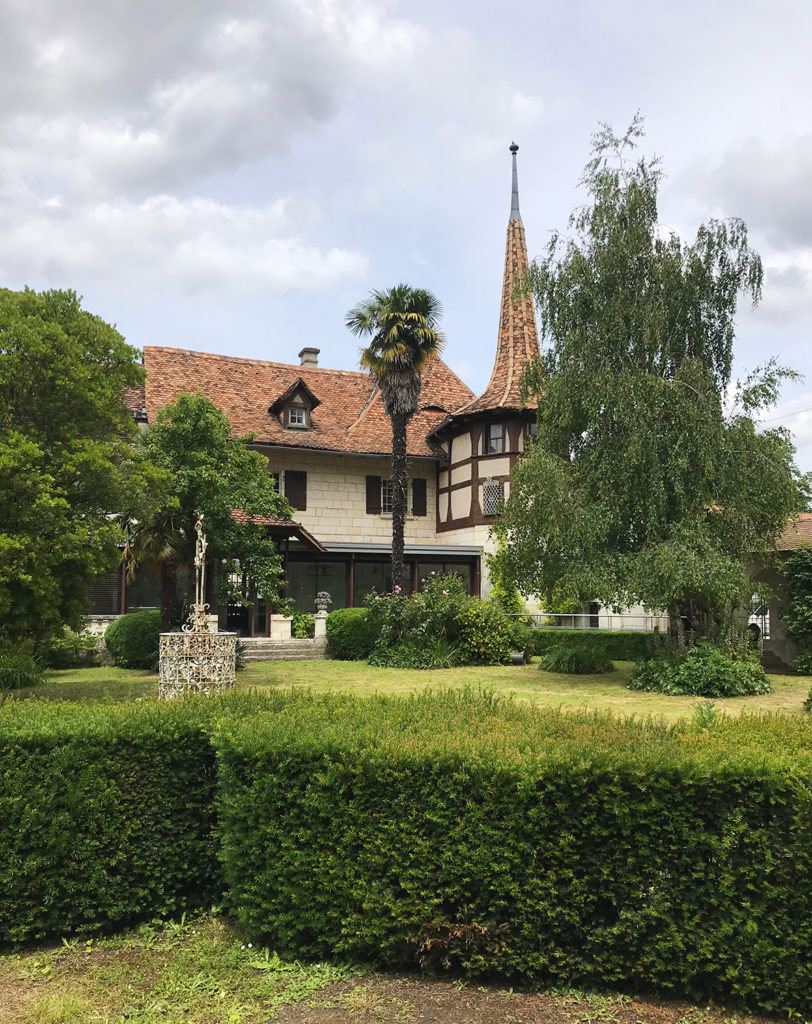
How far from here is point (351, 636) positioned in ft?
72.5

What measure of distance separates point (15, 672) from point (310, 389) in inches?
755

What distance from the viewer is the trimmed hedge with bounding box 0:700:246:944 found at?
16.8 feet

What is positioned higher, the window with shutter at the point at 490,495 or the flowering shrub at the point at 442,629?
the window with shutter at the point at 490,495

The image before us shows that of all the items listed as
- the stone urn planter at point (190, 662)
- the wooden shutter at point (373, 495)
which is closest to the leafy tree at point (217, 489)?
the stone urn planter at point (190, 662)

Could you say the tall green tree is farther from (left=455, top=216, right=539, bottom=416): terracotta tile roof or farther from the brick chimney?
the brick chimney

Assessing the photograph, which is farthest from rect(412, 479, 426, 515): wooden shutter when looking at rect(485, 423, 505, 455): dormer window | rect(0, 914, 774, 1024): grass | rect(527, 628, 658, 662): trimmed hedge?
rect(0, 914, 774, 1024): grass

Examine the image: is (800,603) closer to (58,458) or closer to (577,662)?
(577,662)

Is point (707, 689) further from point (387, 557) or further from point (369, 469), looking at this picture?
point (369, 469)

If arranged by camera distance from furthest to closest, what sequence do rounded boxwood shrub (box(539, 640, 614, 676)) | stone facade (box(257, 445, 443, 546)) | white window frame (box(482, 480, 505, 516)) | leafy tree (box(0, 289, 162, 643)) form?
stone facade (box(257, 445, 443, 546)), white window frame (box(482, 480, 505, 516)), rounded boxwood shrub (box(539, 640, 614, 676)), leafy tree (box(0, 289, 162, 643))

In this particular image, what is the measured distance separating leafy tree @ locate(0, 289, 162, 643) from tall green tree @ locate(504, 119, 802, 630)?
828 cm

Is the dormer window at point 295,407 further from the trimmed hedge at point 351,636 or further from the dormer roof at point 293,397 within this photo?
the trimmed hedge at point 351,636

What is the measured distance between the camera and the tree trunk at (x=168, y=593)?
1872 cm

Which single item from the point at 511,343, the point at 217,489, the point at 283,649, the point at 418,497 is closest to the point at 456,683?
the point at 217,489

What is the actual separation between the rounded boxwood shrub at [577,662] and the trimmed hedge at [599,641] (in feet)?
5.34
